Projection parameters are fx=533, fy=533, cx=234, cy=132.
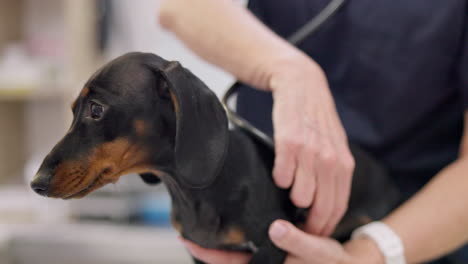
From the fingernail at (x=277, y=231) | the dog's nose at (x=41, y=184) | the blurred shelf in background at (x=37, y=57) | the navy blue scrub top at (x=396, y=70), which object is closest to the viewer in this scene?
the dog's nose at (x=41, y=184)

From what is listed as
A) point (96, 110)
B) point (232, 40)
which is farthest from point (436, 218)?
point (96, 110)

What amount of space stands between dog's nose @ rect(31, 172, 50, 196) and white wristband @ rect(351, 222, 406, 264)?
0.35m

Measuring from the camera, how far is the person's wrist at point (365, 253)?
550mm

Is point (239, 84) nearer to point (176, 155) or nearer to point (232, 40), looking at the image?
point (232, 40)

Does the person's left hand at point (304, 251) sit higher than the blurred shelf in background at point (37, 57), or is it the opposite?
the person's left hand at point (304, 251)

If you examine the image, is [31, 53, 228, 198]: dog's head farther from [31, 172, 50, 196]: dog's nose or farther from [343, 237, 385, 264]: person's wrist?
[343, 237, 385, 264]: person's wrist

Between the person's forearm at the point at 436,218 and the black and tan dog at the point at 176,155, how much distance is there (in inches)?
5.2

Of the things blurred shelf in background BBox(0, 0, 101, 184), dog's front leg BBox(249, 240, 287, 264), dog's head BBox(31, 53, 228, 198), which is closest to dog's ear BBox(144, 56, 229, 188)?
dog's head BBox(31, 53, 228, 198)

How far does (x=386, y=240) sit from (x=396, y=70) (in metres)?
A: 0.22

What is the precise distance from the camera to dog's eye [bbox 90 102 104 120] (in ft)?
1.22

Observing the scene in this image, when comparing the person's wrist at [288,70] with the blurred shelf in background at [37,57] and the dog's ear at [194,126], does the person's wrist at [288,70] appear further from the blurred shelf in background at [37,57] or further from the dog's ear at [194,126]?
the blurred shelf in background at [37,57]

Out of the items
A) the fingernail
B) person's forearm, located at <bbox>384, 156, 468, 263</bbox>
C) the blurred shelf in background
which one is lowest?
the blurred shelf in background

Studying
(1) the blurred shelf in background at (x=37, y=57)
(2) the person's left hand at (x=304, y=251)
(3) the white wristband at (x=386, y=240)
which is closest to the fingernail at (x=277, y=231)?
(2) the person's left hand at (x=304, y=251)

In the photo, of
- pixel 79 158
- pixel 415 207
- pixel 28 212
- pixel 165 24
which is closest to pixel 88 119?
pixel 79 158
